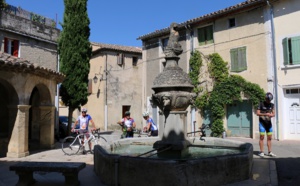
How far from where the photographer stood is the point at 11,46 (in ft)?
49.6

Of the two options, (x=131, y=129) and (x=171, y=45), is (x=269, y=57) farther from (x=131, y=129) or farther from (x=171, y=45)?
(x=171, y=45)

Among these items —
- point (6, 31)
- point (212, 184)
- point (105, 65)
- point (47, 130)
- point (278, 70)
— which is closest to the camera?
point (212, 184)

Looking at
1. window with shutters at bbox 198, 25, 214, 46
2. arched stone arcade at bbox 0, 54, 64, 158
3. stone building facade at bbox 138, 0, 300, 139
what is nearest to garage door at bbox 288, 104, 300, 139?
stone building facade at bbox 138, 0, 300, 139

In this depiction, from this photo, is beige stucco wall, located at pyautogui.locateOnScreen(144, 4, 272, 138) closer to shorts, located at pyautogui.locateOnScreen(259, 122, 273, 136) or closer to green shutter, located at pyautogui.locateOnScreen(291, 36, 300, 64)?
green shutter, located at pyautogui.locateOnScreen(291, 36, 300, 64)

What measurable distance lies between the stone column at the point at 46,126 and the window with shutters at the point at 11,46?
4.90 meters

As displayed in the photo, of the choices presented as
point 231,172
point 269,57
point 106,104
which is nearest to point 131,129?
point 231,172

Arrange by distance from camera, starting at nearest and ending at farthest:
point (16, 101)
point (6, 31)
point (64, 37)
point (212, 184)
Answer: point (212, 184) < point (16, 101) < point (6, 31) < point (64, 37)

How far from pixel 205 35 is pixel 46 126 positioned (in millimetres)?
12572

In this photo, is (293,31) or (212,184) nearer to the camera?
(212,184)

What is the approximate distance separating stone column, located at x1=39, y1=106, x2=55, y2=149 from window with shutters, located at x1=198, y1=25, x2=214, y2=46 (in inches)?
465

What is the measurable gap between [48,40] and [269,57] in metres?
12.9

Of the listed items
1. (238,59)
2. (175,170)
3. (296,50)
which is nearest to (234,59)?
(238,59)

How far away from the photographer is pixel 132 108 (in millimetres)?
29281

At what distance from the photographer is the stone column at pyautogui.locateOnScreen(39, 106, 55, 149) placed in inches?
473
